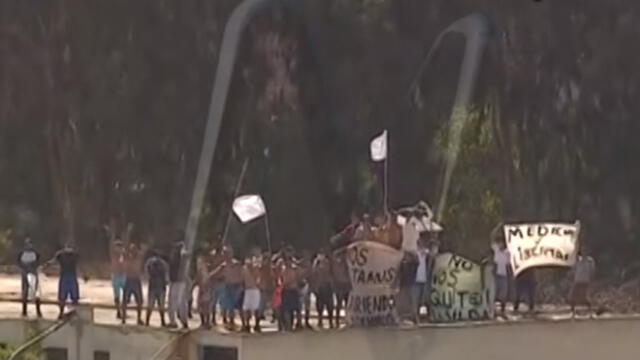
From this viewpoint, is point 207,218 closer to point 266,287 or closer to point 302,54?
point 302,54

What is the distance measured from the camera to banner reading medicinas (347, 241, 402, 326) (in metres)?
19.3

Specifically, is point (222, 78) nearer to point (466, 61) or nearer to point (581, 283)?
point (466, 61)

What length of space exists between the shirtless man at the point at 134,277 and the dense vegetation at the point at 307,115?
10443 millimetres

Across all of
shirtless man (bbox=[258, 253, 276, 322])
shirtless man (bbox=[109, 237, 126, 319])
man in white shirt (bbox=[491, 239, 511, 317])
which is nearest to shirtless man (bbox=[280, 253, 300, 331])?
shirtless man (bbox=[258, 253, 276, 322])

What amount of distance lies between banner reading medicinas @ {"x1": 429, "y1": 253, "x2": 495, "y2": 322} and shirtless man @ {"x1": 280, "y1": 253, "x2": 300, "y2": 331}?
199cm

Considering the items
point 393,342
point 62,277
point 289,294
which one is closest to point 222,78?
point 62,277

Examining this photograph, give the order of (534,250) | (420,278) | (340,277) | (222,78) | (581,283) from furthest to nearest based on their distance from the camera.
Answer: (222,78) → (581,283) → (534,250) → (420,278) → (340,277)

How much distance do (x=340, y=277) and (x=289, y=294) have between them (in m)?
0.79

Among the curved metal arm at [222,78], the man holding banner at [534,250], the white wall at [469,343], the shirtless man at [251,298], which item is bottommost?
the white wall at [469,343]

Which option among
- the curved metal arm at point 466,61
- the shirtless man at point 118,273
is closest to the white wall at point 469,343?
the shirtless man at point 118,273

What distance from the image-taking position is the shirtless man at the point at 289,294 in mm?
18578

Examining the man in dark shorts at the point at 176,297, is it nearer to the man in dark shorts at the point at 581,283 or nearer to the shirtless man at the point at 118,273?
the shirtless man at the point at 118,273

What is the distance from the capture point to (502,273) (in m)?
20.2

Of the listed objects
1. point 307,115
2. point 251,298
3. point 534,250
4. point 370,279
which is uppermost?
point 307,115
